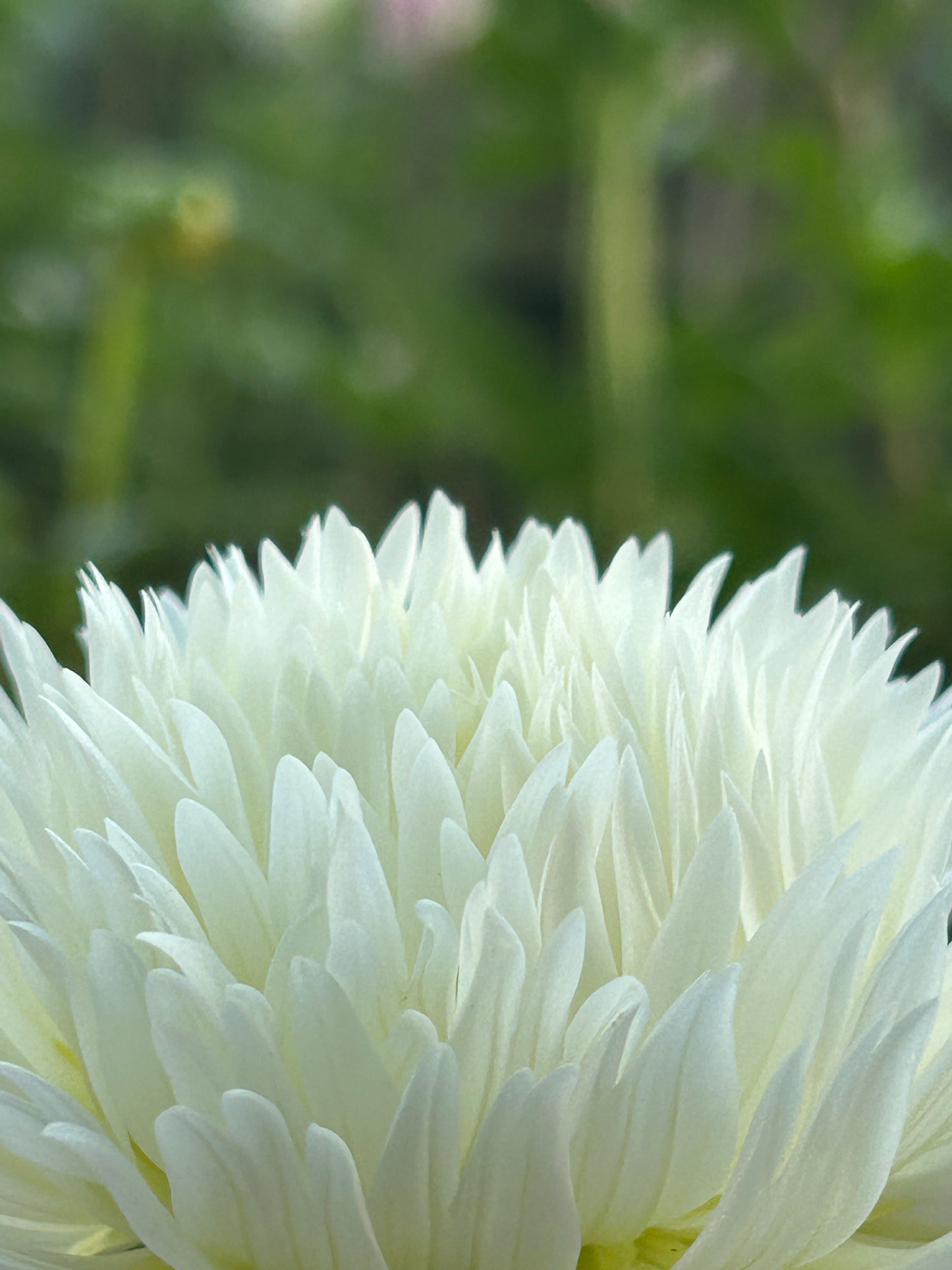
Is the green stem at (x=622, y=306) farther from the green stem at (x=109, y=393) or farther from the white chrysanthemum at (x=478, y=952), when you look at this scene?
the white chrysanthemum at (x=478, y=952)

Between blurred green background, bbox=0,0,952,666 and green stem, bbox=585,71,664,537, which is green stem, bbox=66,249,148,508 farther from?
green stem, bbox=585,71,664,537

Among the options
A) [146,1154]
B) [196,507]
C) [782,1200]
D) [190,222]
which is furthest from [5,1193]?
[196,507]

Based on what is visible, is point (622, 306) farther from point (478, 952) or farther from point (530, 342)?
point (478, 952)

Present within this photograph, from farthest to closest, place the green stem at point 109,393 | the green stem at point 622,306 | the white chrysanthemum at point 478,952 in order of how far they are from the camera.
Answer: the green stem at point 622,306, the green stem at point 109,393, the white chrysanthemum at point 478,952

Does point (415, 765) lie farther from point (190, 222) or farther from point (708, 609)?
point (190, 222)

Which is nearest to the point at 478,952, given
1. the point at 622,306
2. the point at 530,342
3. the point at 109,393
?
the point at 109,393

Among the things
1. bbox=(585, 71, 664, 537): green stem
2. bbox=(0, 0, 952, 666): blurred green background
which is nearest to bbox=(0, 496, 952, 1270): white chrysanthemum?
bbox=(0, 0, 952, 666): blurred green background

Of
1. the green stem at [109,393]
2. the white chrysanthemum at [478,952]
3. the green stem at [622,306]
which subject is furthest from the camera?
the green stem at [622,306]

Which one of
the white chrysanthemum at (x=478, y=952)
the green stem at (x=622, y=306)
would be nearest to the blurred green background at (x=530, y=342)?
the green stem at (x=622, y=306)
